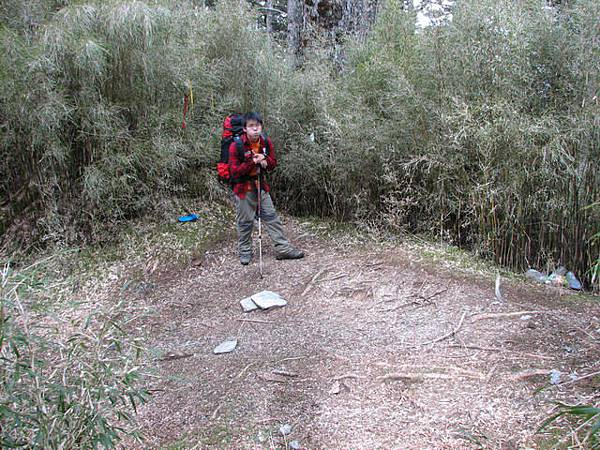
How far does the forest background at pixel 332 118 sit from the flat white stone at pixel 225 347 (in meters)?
A: 1.71

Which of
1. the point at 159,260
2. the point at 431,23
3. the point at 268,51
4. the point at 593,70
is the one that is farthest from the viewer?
the point at 268,51

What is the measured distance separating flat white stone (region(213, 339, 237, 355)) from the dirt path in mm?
39

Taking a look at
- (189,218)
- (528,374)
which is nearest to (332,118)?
(189,218)

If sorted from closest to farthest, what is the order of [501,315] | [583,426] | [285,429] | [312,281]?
[583,426] → [285,429] → [501,315] → [312,281]

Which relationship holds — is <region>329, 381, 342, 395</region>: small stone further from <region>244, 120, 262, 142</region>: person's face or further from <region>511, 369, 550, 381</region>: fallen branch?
<region>244, 120, 262, 142</region>: person's face

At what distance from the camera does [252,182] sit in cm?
383

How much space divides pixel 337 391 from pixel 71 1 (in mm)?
4043

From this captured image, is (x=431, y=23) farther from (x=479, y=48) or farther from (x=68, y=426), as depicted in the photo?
(x=68, y=426)

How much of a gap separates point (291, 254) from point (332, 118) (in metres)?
1.17

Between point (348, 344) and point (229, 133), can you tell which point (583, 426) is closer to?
point (348, 344)

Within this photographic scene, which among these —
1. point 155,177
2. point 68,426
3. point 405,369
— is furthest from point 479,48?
point 68,426

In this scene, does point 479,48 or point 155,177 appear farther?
point 155,177

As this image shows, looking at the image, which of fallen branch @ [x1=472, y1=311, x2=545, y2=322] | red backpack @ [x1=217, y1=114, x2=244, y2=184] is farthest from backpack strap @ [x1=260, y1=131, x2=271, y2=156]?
fallen branch @ [x1=472, y1=311, x2=545, y2=322]

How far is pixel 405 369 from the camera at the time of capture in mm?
2436
